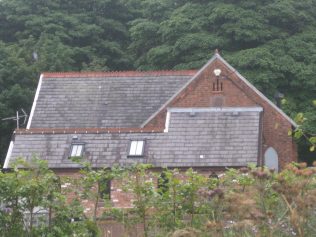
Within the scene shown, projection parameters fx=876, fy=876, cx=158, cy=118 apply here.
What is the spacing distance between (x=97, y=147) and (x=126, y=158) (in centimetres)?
120

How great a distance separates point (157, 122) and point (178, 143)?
2.68 m

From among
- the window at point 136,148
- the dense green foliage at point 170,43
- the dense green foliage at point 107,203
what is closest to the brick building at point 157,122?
the window at point 136,148

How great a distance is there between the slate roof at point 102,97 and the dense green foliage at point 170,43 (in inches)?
298

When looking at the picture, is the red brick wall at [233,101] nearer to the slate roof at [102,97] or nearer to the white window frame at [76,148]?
the slate roof at [102,97]

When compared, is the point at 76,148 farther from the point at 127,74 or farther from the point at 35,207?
the point at 35,207

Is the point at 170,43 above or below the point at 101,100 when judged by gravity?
above

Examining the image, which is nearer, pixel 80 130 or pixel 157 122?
pixel 80 130

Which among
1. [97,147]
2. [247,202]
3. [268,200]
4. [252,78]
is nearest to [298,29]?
[252,78]

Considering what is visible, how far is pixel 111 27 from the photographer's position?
181ft

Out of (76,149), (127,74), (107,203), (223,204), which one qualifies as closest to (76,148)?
(76,149)

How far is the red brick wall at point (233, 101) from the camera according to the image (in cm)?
3222

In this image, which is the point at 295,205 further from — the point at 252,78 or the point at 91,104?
the point at 252,78

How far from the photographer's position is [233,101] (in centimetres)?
3219

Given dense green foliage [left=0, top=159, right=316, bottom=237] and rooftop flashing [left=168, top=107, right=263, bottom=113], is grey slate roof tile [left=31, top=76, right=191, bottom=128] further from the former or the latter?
dense green foliage [left=0, top=159, right=316, bottom=237]
